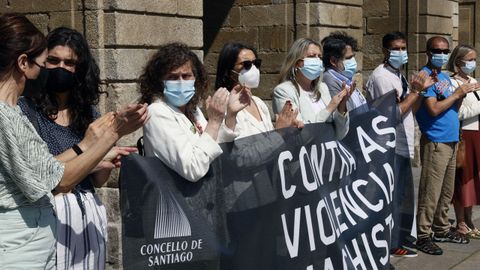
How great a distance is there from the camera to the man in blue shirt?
6.85 meters

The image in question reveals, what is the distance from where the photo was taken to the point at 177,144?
3678 millimetres

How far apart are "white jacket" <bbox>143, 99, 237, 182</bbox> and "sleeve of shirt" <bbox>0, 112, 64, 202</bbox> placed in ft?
2.54

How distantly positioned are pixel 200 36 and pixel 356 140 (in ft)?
9.35

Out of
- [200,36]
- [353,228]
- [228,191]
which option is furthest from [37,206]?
[200,36]

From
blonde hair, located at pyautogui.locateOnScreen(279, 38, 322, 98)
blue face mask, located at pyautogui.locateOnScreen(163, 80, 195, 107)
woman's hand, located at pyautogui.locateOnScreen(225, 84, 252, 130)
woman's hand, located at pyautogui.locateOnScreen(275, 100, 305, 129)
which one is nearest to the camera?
blue face mask, located at pyautogui.locateOnScreen(163, 80, 195, 107)

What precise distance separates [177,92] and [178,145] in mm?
367

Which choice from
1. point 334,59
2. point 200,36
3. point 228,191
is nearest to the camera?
point 228,191

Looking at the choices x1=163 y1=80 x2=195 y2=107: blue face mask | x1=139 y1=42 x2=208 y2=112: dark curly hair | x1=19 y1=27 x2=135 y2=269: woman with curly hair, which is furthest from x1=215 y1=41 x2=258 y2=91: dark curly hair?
x1=19 y1=27 x2=135 y2=269: woman with curly hair

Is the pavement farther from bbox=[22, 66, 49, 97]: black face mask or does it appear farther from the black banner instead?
bbox=[22, 66, 49, 97]: black face mask

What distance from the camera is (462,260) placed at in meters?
6.73

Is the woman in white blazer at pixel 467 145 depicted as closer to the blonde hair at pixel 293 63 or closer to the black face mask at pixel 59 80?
the blonde hair at pixel 293 63

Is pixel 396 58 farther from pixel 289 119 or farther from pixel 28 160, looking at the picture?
pixel 28 160

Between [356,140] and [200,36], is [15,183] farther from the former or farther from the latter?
[200,36]

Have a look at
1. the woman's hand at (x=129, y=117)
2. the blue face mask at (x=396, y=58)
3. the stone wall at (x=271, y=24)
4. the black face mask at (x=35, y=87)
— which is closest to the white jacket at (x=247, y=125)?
the black face mask at (x=35, y=87)
